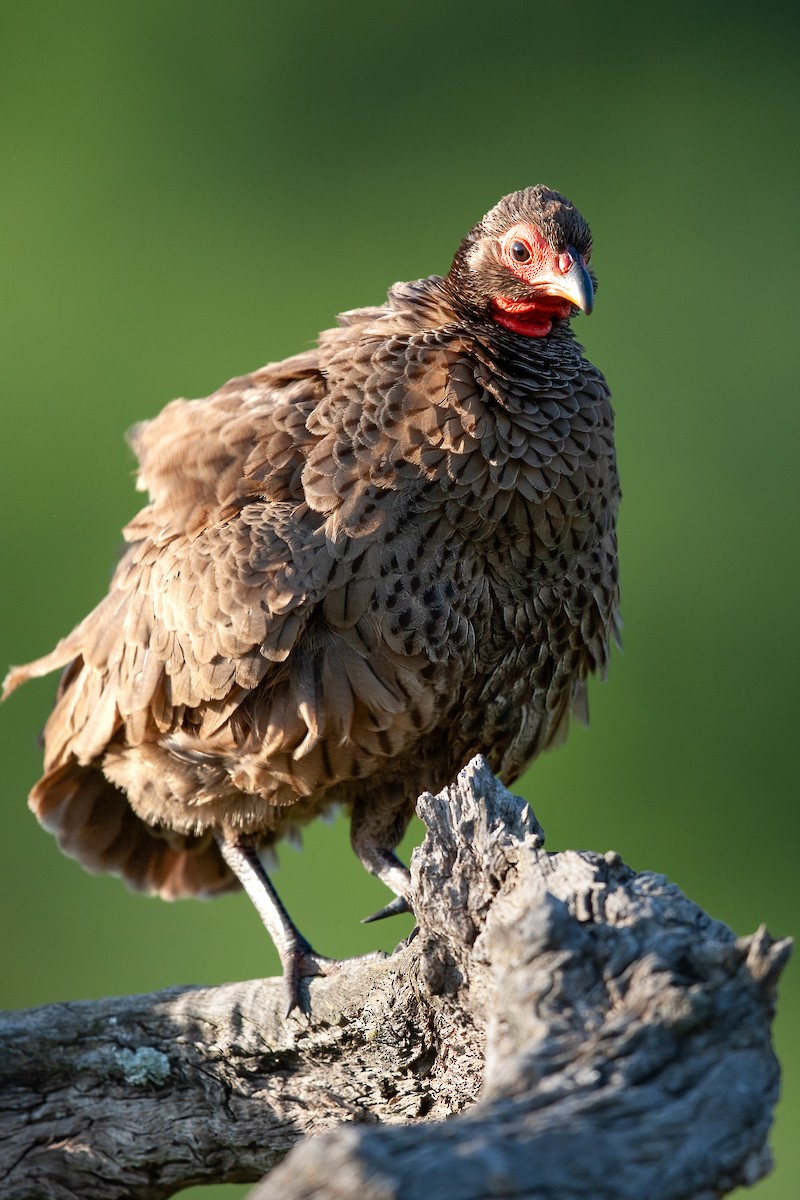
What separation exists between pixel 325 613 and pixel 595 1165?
6.29ft

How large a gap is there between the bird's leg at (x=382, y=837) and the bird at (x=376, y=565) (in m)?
0.02

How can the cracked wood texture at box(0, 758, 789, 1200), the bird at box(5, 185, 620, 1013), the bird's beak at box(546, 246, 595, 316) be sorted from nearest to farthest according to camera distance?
1. the cracked wood texture at box(0, 758, 789, 1200)
2. the bird at box(5, 185, 620, 1013)
3. the bird's beak at box(546, 246, 595, 316)

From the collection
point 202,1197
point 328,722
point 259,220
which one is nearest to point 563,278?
point 328,722

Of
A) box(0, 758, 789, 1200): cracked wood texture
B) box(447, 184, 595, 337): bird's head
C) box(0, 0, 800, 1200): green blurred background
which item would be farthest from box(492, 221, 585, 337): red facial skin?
box(0, 0, 800, 1200): green blurred background

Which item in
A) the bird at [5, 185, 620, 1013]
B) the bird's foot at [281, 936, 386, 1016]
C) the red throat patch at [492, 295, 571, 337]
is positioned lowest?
the bird's foot at [281, 936, 386, 1016]

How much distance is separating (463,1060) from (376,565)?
1170 millimetres

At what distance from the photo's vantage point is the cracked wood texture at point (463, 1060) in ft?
6.01

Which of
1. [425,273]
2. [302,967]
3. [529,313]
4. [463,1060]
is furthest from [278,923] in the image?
[425,273]

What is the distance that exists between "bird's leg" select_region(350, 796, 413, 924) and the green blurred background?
3189mm

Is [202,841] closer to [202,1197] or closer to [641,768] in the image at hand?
[641,768]

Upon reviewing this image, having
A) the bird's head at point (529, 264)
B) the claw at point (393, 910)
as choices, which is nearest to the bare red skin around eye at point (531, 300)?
the bird's head at point (529, 264)

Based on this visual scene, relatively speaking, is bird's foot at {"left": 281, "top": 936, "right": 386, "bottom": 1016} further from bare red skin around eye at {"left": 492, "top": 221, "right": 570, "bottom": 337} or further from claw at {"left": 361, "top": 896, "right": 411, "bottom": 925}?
bare red skin around eye at {"left": 492, "top": 221, "right": 570, "bottom": 337}

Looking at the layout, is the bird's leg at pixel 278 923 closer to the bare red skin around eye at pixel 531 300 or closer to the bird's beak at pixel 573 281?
the bare red skin around eye at pixel 531 300

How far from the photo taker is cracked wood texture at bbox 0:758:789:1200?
1.83m
